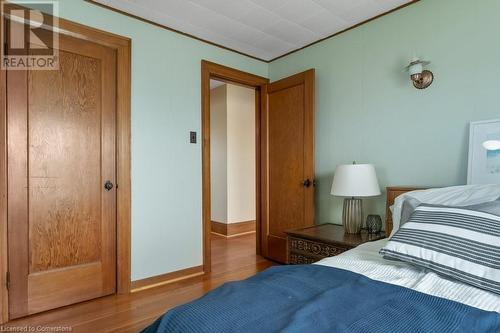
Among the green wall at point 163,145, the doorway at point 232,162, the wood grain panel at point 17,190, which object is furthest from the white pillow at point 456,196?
the doorway at point 232,162

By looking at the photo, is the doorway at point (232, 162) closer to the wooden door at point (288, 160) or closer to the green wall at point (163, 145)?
the wooden door at point (288, 160)

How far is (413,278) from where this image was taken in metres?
1.26

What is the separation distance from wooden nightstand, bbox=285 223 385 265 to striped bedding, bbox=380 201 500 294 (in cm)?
78

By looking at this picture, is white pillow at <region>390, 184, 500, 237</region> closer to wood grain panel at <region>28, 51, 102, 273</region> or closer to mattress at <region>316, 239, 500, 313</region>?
mattress at <region>316, 239, 500, 313</region>

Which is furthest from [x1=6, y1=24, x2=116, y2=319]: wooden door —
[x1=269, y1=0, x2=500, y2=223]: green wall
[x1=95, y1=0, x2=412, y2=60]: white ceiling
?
[x1=269, y1=0, x2=500, y2=223]: green wall

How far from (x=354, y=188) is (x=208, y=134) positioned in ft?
5.17

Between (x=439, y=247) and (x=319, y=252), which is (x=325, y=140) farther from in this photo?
(x=439, y=247)

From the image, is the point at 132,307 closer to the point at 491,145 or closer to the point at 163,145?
the point at 163,145

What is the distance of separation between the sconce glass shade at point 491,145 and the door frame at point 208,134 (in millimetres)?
2101

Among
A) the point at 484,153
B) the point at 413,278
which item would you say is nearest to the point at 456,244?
the point at 413,278

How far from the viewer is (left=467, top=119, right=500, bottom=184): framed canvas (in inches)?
74.9

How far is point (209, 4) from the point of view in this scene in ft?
8.01

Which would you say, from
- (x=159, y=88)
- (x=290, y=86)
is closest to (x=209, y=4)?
(x=159, y=88)

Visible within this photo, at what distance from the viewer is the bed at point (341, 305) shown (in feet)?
2.84
